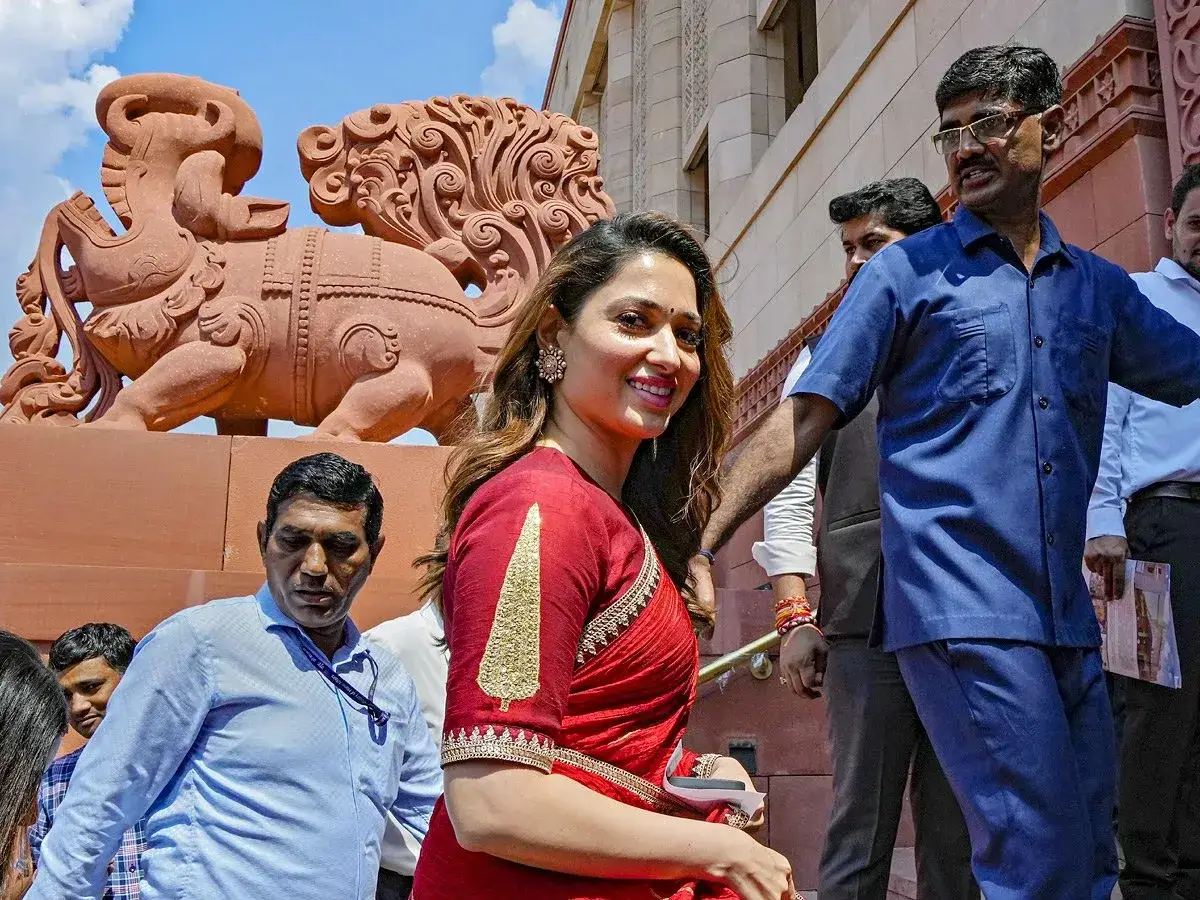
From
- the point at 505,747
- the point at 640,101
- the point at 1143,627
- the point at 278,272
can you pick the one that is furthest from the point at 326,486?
the point at 640,101

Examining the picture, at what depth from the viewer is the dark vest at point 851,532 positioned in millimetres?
2643

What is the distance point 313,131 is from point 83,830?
4530 mm

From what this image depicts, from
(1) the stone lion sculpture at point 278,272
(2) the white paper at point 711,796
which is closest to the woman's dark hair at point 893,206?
(2) the white paper at point 711,796

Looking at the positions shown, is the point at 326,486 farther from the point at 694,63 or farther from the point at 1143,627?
the point at 694,63

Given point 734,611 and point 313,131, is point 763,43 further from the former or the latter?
point 734,611

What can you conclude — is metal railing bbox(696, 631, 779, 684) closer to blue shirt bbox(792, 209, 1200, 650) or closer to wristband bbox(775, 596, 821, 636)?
wristband bbox(775, 596, 821, 636)

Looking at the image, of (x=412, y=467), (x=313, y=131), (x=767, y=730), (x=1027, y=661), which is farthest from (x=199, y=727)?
(x=313, y=131)

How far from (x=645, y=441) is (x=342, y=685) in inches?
45.0

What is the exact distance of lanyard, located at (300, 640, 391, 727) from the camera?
8.11ft

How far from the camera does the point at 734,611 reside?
17.2 feet

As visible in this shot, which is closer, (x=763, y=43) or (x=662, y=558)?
(x=662, y=558)

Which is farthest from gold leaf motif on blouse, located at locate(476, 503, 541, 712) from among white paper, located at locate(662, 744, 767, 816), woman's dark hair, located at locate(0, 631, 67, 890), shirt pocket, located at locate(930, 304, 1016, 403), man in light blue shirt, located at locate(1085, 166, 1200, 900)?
man in light blue shirt, located at locate(1085, 166, 1200, 900)

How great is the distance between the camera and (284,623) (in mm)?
2457

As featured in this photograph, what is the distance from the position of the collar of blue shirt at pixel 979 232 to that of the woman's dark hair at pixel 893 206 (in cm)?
71
